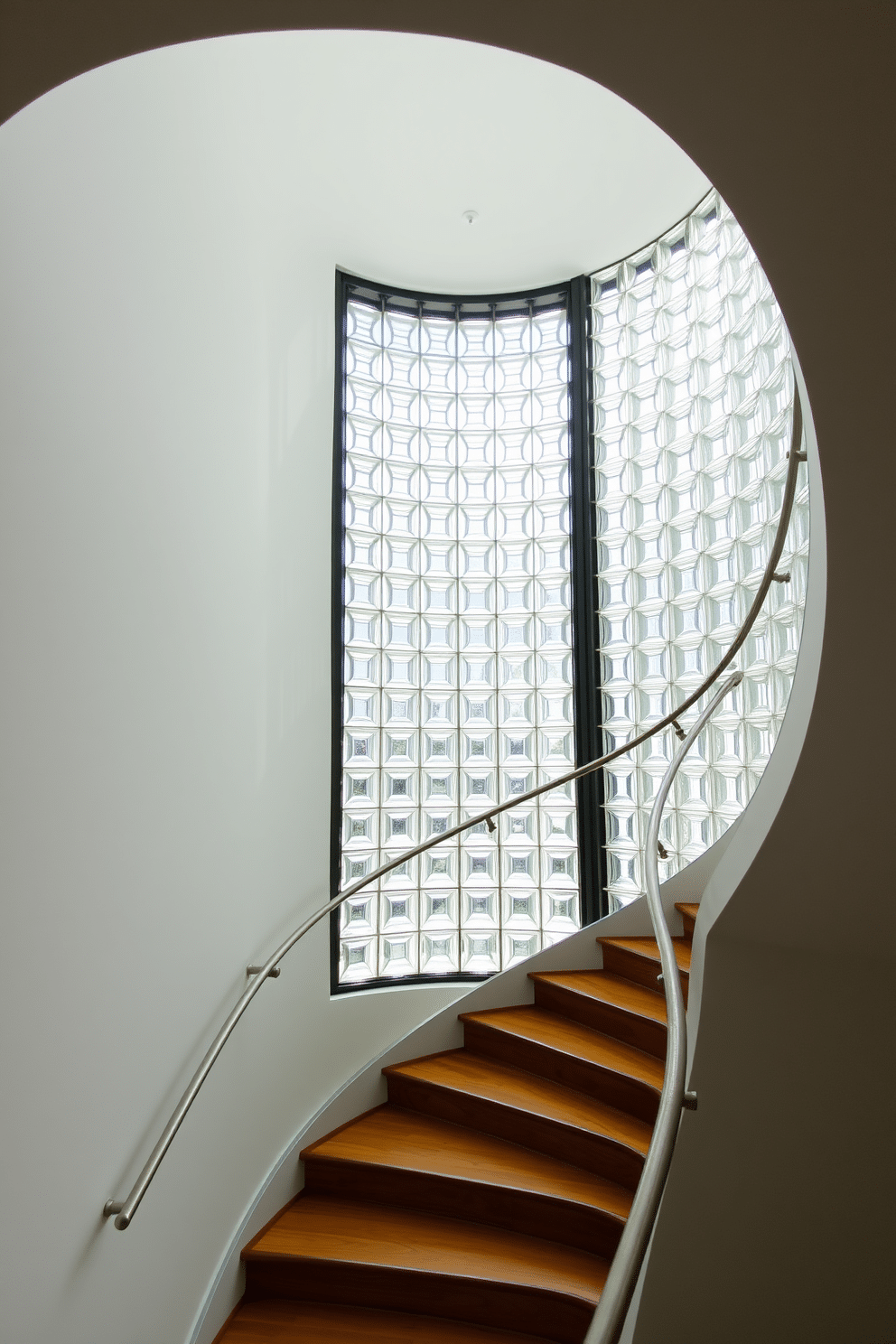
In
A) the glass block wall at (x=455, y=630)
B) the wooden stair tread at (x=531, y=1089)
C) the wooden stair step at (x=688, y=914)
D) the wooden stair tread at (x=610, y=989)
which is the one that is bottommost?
the wooden stair tread at (x=531, y=1089)

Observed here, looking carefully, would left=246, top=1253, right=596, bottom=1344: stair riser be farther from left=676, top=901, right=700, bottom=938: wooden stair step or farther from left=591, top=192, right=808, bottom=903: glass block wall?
left=591, top=192, right=808, bottom=903: glass block wall

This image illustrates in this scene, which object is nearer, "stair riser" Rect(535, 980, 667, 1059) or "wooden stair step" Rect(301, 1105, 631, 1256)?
"wooden stair step" Rect(301, 1105, 631, 1256)

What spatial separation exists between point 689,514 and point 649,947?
225cm

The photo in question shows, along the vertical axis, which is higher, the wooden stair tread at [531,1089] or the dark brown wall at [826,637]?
the dark brown wall at [826,637]

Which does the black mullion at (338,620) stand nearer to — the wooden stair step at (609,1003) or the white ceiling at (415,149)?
the white ceiling at (415,149)

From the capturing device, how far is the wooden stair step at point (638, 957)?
146 inches

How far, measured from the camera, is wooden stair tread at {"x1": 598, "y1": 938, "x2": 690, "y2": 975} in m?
3.51

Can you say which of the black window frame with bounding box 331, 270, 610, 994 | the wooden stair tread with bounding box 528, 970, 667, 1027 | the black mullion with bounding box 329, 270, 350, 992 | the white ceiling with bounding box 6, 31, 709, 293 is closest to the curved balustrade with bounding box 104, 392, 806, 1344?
the black mullion with bounding box 329, 270, 350, 992

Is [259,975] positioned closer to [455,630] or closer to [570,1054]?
[570,1054]

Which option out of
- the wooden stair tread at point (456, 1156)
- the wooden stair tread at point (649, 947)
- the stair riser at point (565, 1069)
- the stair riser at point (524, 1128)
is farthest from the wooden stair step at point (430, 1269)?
the wooden stair tread at point (649, 947)

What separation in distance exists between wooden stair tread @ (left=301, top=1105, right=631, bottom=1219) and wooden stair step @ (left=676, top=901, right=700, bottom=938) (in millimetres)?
1152

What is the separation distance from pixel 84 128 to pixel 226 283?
44.4 inches

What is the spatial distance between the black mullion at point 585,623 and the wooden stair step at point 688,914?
68cm

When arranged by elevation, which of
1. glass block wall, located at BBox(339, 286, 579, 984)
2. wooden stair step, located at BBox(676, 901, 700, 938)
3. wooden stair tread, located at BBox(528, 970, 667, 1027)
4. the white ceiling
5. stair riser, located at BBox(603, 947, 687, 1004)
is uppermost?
the white ceiling
